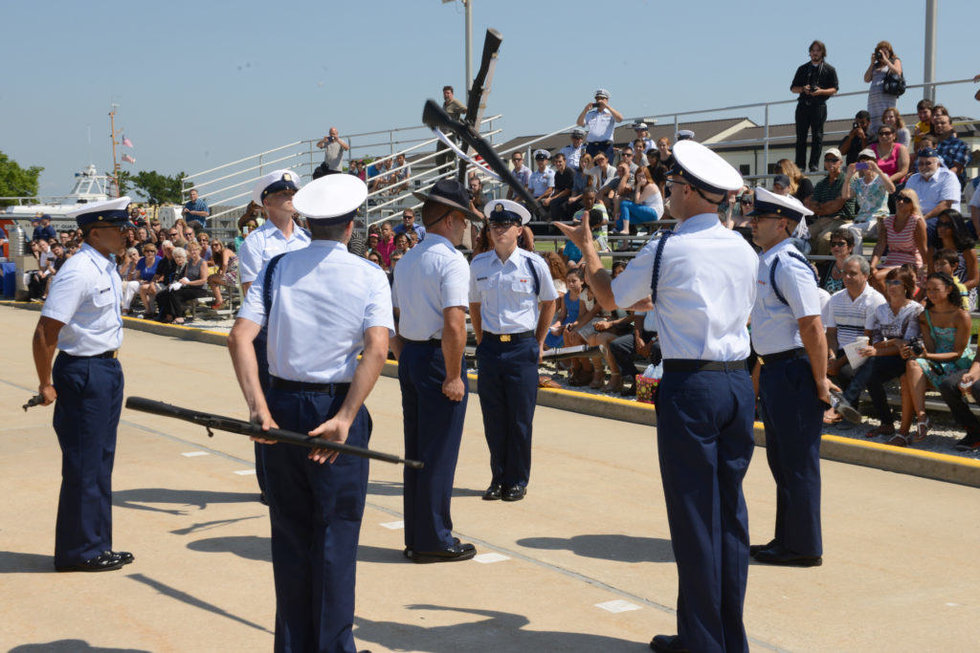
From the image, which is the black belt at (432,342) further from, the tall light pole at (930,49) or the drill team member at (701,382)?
the tall light pole at (930,49)

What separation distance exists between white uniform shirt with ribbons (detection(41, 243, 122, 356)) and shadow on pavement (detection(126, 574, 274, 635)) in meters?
1.24

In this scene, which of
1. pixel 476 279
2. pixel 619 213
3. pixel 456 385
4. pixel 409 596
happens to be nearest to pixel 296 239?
pixel 476 279

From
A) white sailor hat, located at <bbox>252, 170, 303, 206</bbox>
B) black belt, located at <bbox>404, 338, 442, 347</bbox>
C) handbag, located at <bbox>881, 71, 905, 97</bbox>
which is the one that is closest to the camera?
black belt, located at <bbox>404, 338, 442, 347</bbox>

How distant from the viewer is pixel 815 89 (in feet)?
50.3

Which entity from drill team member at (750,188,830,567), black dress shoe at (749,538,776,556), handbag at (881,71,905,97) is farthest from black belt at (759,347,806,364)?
handbag at (881,71,905,97)

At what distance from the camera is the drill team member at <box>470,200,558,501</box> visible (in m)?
7.12

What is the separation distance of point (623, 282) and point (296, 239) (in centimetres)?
325

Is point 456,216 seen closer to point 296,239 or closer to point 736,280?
point 296,239

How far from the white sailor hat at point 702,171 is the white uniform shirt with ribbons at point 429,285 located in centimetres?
170

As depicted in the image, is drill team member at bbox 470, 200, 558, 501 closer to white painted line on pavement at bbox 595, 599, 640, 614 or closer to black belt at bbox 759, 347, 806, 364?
black belt at bbox 759, 347, 806, 364

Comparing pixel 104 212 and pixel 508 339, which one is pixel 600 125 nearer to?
pixel 508 339

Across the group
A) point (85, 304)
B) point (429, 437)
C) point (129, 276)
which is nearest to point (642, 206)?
point (429, 437)

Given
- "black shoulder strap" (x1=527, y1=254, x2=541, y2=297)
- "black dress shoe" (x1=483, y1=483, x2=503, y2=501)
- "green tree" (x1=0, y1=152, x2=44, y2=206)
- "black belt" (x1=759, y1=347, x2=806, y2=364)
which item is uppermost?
"green tree" (x1=0, y1=152, x2=44, y2=206)

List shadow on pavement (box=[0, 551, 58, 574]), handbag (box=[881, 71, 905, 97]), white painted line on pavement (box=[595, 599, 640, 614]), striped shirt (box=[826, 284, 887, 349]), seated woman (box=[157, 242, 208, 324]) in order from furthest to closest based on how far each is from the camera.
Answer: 1. seated woman (box=[157, 242, 208, 324])
2. handbag (box=[881, 71, 905, 97])
3. striped shirt (box=[826, 284, 887, 349])
4. shadow on pavement (box=[0, 551, 58, 574])
5. white painted line on pavement (box=[595, 599, 640, 614])
